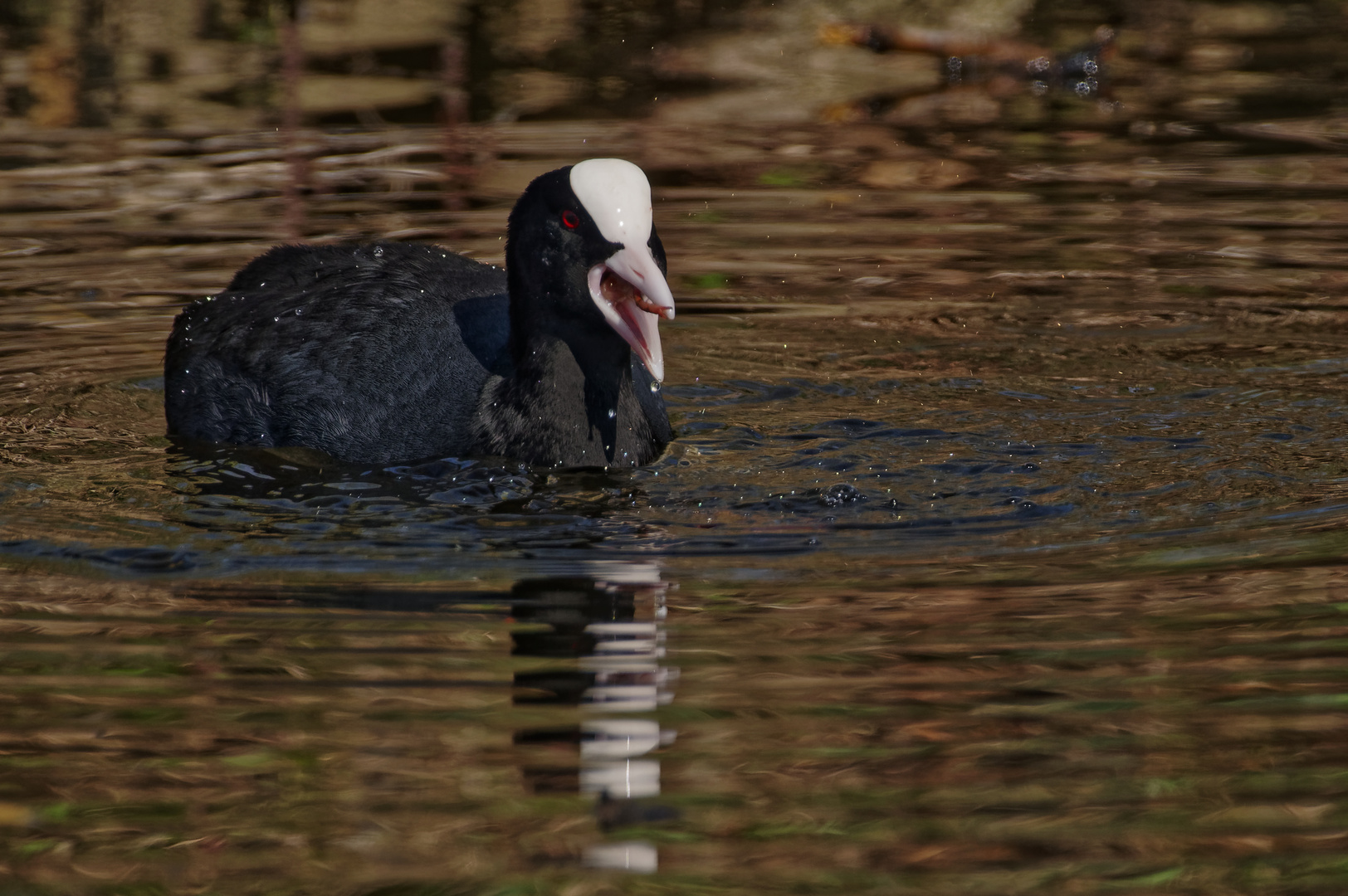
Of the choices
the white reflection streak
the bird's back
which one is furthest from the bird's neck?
the white reflection streak

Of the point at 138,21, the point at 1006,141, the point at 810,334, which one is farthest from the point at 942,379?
the point at 138,21

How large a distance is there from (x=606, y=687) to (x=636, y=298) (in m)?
1.74

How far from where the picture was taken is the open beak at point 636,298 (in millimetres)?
4965

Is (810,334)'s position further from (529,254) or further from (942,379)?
(529,254)

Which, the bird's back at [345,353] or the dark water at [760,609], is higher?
the bird's back at [345,353]

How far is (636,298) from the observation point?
525cm

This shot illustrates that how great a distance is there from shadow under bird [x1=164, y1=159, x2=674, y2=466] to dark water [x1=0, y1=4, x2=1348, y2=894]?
13 centimetres

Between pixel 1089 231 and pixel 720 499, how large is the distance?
13.3 ft

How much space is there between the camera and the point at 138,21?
504 inches

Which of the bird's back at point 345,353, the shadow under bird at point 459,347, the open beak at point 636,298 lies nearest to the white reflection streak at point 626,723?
the open beak at point 636,298

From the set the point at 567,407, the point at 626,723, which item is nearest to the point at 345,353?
the point at 567,407

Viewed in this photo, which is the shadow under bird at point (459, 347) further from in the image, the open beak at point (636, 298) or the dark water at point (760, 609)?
the dark water at point (760, 609)

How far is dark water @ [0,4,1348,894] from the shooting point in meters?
3.14

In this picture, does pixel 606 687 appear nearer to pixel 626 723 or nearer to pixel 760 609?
pixel 626 723
